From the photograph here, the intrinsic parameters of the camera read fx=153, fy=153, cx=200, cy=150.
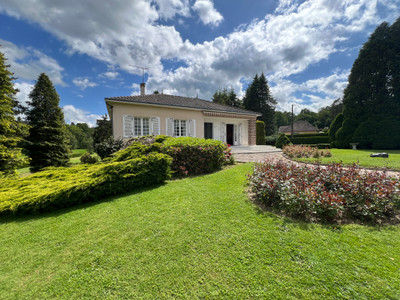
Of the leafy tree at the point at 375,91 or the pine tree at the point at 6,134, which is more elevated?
the leafy tree at the point at 375,91

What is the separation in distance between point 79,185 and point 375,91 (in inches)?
1383

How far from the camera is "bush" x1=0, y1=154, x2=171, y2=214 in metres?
4.12

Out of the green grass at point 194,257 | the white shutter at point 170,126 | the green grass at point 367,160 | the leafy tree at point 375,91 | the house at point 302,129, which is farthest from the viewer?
the house at point 302,129

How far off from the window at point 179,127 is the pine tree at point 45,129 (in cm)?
1058

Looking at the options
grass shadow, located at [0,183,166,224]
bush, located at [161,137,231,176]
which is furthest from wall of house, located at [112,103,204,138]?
grass shadow, located at [0,183,166,224]

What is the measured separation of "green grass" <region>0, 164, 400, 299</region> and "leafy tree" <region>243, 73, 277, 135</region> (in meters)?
41.4

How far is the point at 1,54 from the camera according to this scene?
8.55 meters

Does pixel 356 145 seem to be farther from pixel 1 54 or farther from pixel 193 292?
pixel 1 54

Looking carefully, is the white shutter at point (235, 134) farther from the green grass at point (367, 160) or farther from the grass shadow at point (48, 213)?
the grass shadow at point (48, 213)

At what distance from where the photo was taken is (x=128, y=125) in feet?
41.9

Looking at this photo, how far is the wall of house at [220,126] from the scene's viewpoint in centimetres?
1711

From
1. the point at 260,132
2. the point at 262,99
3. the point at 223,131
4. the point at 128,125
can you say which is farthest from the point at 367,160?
the point at 262,99

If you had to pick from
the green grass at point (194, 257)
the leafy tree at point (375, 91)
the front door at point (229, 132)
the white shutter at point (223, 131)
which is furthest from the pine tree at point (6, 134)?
the leafy tree at point (375, 91)

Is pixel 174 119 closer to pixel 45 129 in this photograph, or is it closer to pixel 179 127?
pixel 179 127
